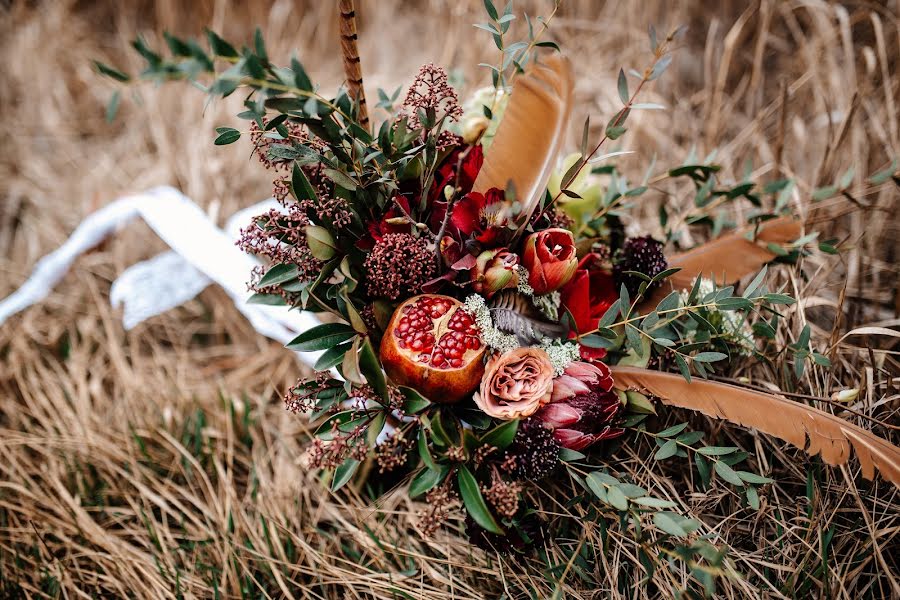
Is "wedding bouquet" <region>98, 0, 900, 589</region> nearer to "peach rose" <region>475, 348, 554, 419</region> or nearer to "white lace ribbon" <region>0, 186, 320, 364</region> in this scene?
"peach rose" <region>475, 348, 554, 419</region>

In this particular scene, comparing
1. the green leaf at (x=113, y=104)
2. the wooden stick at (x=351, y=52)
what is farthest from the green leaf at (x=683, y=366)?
the green leaf at (x=113, y=104)

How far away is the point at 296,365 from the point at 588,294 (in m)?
0.89

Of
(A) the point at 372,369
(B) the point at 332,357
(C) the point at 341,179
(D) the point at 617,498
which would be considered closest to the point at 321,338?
(B) the point at 332,357

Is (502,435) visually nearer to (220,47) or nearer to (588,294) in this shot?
(588,294)

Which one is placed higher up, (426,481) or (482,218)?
(482,218)

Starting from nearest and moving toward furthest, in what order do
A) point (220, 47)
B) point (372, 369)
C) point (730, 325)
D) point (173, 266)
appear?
point (220, 47)
point (372, 369)
point (730, 325)
point (173, 266)

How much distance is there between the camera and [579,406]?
33.9 inches

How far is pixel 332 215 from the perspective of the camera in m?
0.88

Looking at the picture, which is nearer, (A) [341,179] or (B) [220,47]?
(B) [220,47]

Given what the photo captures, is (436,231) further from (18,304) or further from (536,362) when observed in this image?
(18,304)

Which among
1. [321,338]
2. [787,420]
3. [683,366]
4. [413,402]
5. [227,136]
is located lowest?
[787,420]

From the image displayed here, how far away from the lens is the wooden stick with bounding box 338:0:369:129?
88 centimetres

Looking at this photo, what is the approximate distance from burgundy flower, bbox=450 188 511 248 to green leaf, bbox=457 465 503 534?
0.34 meters

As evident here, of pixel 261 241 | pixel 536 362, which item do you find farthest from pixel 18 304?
pixel 536 362
